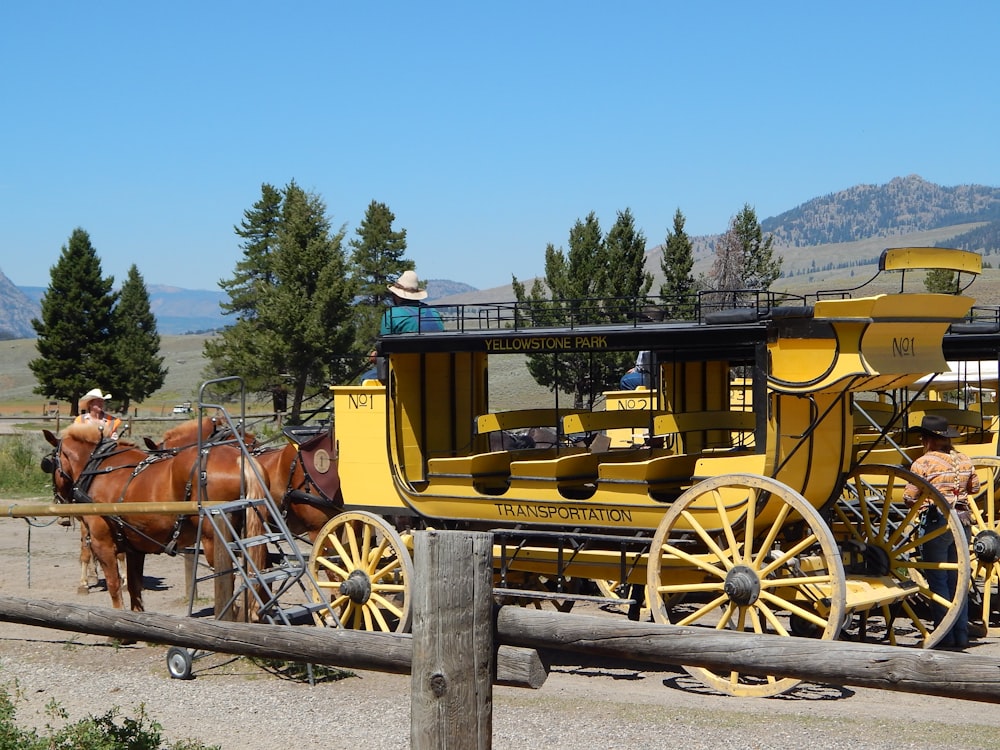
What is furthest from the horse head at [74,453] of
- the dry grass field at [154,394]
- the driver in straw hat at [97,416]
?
the dry grass field at [154,394]

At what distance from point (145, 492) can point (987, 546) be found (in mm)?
8025

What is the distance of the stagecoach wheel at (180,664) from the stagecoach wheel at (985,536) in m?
6.69

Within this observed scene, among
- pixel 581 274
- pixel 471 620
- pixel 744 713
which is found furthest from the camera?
pixel 581 274

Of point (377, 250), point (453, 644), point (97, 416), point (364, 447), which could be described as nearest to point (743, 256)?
point (377, 250)

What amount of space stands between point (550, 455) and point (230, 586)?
3.21 m

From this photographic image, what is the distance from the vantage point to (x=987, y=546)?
34.8 ft

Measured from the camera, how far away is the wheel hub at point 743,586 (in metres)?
7.83

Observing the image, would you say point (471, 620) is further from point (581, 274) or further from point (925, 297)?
point (581, 274)

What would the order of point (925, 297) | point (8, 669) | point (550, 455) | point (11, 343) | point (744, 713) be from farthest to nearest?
point (11, 343)
point (550, 455)
point (8, 669)
point (925, 297)
point (744, 713)

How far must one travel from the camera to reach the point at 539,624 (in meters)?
4.73

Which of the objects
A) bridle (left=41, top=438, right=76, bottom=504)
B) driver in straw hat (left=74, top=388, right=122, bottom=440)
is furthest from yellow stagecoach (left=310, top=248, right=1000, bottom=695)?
driver in straw hat (left=74, top=388, right=122, bottom=440)

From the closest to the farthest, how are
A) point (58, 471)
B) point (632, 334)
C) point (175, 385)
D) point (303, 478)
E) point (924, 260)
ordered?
point (924, 260) < point (632, 334) < point (303, 478) < point (58, 471) < point (175, 385)

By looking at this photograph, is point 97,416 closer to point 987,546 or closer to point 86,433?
point 86,433

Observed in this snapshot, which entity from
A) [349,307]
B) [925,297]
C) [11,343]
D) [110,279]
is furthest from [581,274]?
[11,343]
